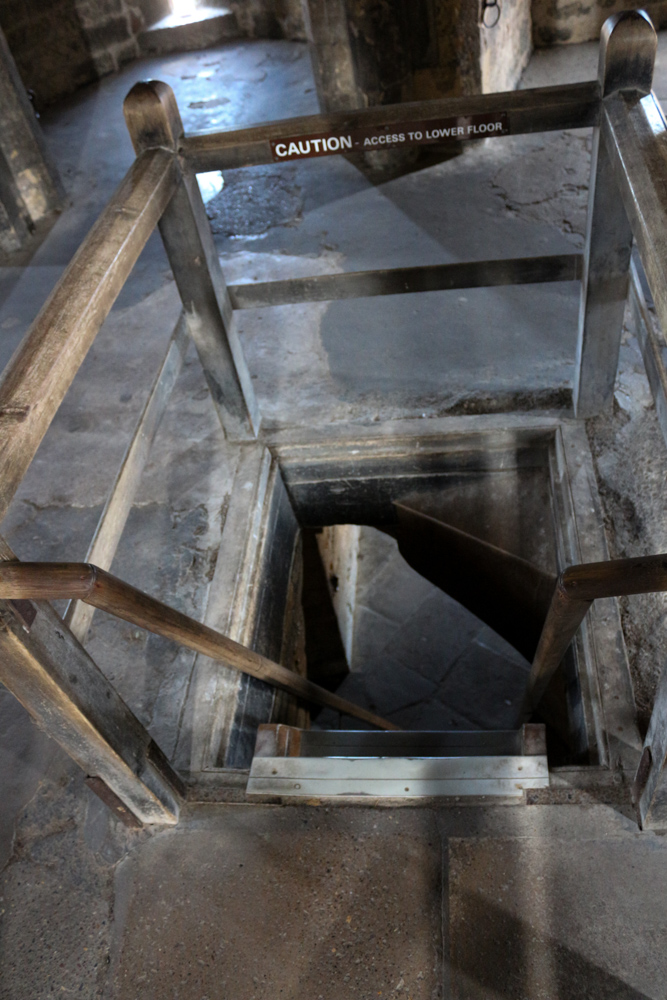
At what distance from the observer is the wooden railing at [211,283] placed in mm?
1438

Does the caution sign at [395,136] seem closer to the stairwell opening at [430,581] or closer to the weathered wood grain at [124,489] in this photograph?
the weathered wood grain at [124,489]

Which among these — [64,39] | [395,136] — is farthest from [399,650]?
[64,39]

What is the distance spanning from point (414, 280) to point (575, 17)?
14.0 feet

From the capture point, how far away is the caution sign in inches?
83.4

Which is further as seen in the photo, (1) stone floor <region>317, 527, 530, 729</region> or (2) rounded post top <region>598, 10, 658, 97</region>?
(1) stone floor <region>317, 527, 530, 729</region>

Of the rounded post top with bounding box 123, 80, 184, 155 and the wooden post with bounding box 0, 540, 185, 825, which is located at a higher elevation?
the rounded post top with bounding box 123, 80, 184, 155

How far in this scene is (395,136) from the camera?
2164mm

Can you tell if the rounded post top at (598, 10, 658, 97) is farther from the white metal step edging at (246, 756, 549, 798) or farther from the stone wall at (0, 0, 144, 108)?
the stone wall at (0, 0, 144, 108)

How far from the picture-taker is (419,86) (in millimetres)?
4207

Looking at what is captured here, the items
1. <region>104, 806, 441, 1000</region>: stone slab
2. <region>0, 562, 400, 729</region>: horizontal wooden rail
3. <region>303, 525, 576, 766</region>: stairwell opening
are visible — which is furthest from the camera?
<region>303, 525, 576, 766</region>: stairwell opening

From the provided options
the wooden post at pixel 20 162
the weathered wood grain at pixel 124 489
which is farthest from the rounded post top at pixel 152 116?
the wooden post at pixel 20 162

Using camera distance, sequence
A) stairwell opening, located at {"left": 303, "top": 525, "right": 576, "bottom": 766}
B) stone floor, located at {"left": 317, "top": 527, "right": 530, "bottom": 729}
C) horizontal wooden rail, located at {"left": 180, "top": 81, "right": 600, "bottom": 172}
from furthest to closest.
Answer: stone floor, located at {"left": 317, "top": 527, "right": 530, "bottom": 729} < stairwell opening, located at {"left": 303, "top": 525, "right": 576, "bottom": 766} < horizontal wooden rail, located at {"left": 180, "top": 81, "right": 600, "bottom": 172}

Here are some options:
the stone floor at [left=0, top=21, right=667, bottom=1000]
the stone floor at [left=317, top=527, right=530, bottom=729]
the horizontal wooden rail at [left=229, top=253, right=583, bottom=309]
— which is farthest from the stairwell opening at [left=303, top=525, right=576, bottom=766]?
the horizontal wooden rail at [left=229, top=253, right=583, bottom=309]

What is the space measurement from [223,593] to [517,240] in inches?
100.0
